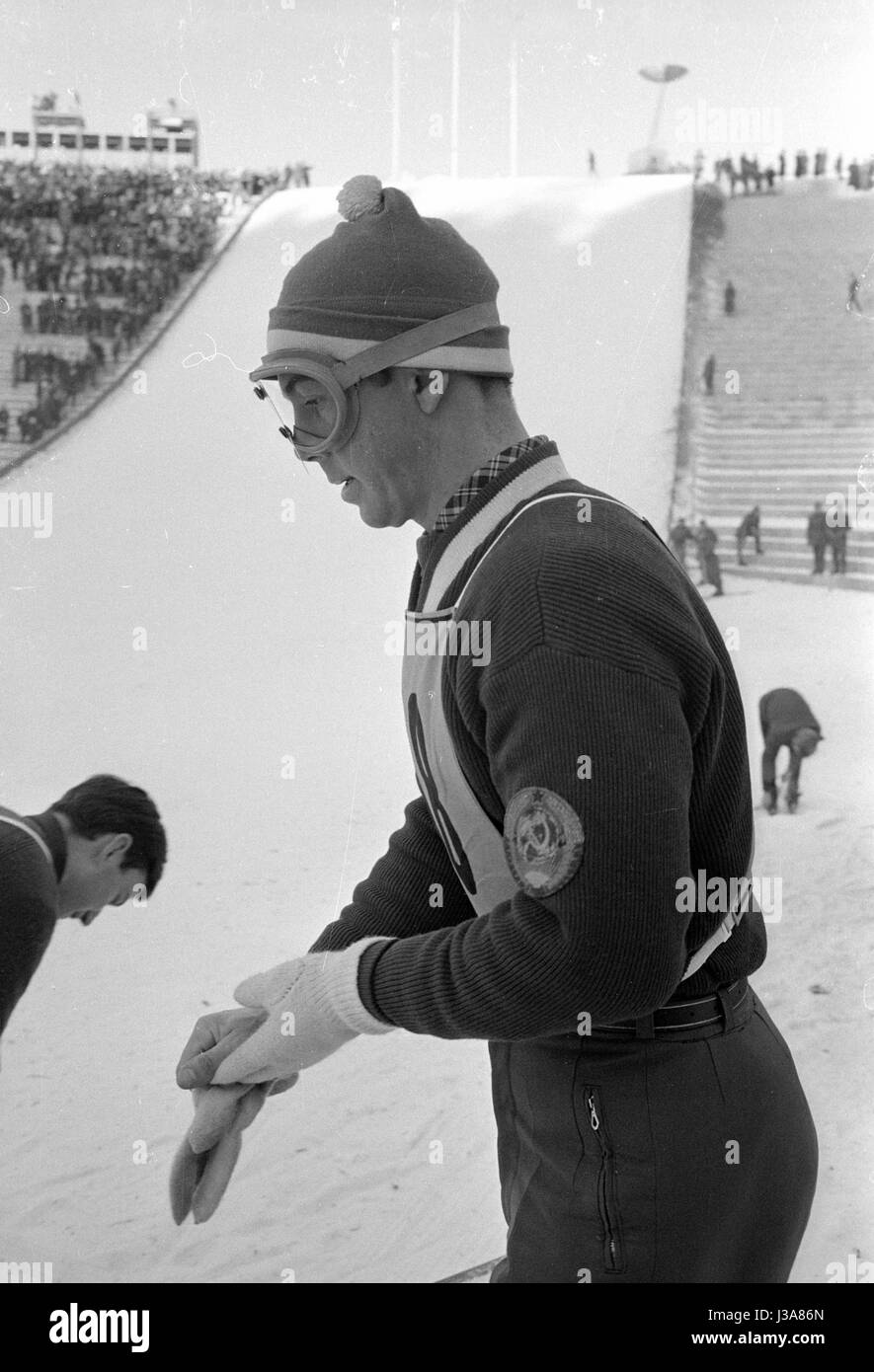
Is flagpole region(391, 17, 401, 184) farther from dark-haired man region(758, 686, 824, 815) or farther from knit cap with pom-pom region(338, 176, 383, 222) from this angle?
dark-haired man region(758, 686, 824, 815)

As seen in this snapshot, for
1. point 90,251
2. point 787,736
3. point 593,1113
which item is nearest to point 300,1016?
point 593,1113

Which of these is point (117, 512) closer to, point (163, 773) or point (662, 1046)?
point (163, 773)

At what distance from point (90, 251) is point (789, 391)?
4.80 meters

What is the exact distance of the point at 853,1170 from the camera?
220 cm

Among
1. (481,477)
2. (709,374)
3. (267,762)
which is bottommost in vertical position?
(267,762)

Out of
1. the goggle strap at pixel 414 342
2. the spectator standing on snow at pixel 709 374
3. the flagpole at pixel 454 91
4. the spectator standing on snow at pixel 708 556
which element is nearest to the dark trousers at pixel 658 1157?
the goggle strap at pixel 414 342

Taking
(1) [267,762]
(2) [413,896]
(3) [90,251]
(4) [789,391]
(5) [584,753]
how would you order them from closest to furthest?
(5) [584,753], (2) [413,896], (1) [267,762], (3) [90,251], (4) [789,391]

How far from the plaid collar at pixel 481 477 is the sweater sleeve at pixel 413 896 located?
0.28 m

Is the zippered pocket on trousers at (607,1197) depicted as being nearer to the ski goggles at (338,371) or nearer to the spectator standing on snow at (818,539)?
the ski goggles at (338,371)

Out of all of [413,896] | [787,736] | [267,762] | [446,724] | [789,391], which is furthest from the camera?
[789,391]

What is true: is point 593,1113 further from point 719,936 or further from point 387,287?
point 387,287

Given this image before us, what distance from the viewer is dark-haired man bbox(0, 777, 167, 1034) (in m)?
1.51

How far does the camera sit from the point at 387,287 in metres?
0.95

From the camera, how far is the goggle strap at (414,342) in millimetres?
929
